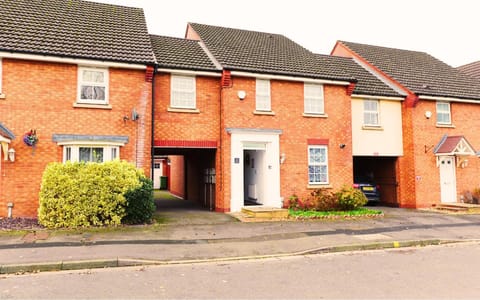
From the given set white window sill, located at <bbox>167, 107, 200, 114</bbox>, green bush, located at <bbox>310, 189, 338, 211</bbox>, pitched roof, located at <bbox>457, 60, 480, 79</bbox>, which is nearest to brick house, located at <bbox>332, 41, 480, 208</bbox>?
pitched roof, located at <bbox>457, 60, 480, 79</bbox>

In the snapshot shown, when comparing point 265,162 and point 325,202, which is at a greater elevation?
point 265,162

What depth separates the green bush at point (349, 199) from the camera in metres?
13.4

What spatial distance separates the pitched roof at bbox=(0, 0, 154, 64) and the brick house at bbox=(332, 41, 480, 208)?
12.3 meters

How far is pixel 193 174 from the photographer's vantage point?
Result: 61.4 feet

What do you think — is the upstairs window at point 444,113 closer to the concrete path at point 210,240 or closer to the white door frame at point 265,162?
the concrete path at point 210,240

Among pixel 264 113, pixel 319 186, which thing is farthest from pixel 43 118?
pixel 319 186

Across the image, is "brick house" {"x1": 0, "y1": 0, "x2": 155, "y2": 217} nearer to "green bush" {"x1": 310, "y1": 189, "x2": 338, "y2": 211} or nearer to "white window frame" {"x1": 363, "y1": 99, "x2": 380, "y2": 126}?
"green bush" {"x1": 310, "y1": 189, "x2": 338, "y2": 211}

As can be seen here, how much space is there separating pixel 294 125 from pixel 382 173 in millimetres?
6694

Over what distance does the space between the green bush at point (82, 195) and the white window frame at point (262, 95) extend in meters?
6.17

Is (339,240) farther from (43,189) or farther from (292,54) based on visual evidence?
(292,54)

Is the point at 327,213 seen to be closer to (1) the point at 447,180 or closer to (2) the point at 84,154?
(1) the point at 447,180

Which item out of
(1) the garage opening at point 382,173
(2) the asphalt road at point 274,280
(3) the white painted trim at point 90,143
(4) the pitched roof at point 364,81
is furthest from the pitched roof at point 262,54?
(2) the asphalt road at point 274,280

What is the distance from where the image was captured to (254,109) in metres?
14.0

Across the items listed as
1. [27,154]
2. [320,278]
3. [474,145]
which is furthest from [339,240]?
[474,145]
